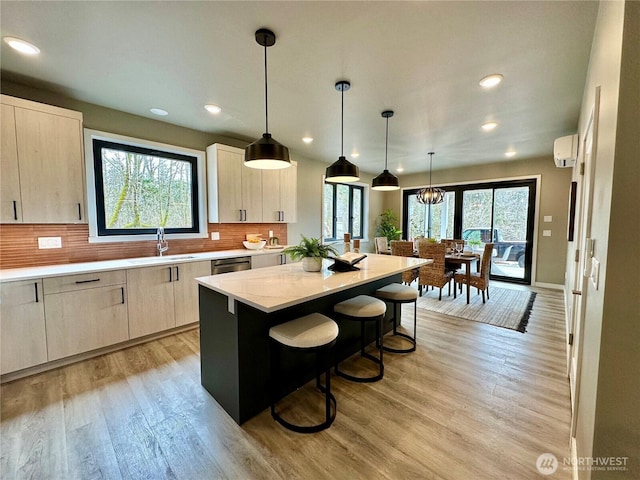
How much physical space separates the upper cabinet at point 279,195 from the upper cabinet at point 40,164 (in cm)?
234

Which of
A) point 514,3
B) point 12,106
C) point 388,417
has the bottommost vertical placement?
point 388,417

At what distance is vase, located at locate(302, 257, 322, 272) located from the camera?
8.07ft

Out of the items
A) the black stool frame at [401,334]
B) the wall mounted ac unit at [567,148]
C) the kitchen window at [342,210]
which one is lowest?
the black stool frame at [401,334]

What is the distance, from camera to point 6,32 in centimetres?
189

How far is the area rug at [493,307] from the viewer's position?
145 inches

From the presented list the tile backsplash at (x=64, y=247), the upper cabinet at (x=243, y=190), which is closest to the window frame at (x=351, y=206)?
the upper cabinet at (x=243, y=190)

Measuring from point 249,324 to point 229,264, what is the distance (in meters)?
2.04

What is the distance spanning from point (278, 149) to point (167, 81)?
4.91ft

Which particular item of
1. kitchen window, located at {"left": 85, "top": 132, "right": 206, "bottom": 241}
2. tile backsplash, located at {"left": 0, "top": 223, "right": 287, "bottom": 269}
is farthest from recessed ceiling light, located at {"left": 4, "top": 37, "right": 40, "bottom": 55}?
tile backsplash, located at {"left": 0, "top": 223, "right": 287, "bottom": 269}

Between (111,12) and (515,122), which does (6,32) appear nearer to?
(111,12)

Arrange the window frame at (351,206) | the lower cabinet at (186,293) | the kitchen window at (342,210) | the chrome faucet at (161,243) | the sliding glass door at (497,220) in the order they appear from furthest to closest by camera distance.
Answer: the window frame at (351,206) < the kitchen window at (342,210) < the sliding glass door at (497,220) < the chrome faucet at (161,243) < the lower cabinet at (186,293)

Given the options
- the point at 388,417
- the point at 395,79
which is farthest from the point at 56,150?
the point at 388,417

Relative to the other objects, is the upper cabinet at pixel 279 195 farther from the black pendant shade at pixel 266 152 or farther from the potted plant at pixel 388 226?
the potted plant at pixel 388 226

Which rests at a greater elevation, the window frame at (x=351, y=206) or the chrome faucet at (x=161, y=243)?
the window frame at (x=351, y=206)
